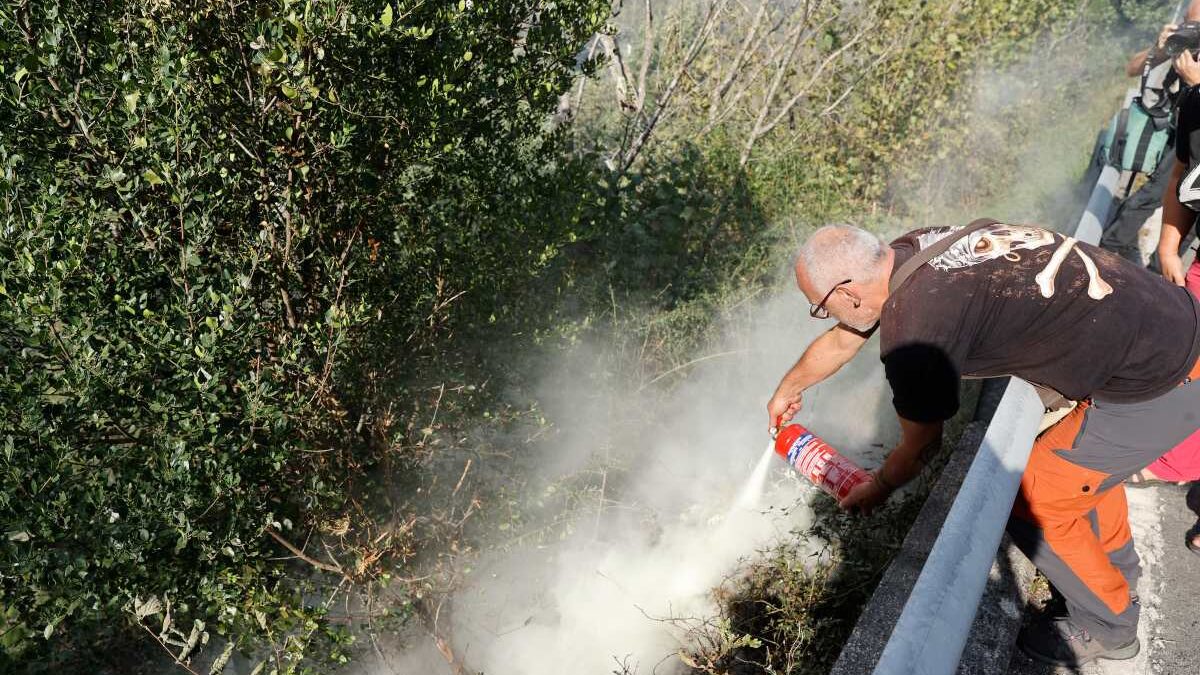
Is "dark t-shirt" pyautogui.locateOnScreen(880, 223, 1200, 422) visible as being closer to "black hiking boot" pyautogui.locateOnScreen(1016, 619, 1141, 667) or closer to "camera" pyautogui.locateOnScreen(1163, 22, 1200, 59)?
"black hiking boot" pyautogui.locateOnScreen(1016, 619, 1141, 667)

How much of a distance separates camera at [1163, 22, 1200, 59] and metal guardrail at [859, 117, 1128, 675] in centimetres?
356

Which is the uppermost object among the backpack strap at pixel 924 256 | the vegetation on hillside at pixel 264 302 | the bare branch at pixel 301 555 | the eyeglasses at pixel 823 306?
the vegetation on hillside at pixel 264 302

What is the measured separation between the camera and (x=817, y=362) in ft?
11.2

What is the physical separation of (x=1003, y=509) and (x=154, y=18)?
3.14 meters

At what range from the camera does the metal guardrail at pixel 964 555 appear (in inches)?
72.6

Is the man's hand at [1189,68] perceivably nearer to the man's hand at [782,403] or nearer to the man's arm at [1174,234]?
the man's arm at [1174,234]

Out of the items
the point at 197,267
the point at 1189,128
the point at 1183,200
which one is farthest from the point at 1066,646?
the point at 197,267

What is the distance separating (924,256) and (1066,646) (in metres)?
1.50

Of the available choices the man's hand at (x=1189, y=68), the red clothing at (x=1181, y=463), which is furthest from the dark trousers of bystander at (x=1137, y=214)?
the red clothing at (x=1181, y=463)

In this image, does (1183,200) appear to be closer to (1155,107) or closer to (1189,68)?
(1189,68)

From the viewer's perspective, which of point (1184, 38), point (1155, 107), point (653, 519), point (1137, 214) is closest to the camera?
point (653, 519)

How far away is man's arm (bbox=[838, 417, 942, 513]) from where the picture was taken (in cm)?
265

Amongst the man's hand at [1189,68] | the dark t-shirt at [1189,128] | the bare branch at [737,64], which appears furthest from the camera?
the bare branch at [737,64]

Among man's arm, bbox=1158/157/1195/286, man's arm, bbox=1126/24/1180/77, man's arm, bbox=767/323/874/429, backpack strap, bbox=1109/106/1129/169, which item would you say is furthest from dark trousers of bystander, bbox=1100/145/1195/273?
man's arm, bbox=767/323/874/429
